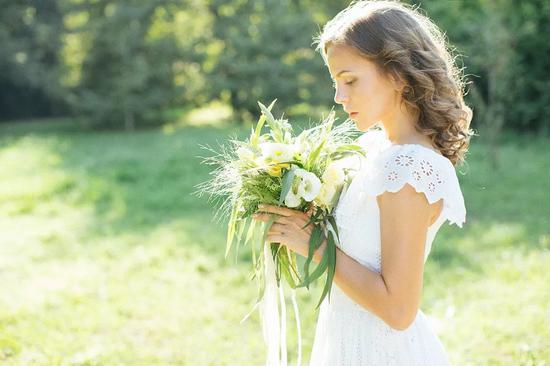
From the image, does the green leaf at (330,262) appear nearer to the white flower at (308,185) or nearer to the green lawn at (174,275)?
the white flower at (308,185)

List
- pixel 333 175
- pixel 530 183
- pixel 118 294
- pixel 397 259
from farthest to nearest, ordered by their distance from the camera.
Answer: pixel 530 183
pixel 118 294
pixel 333 175
pixel 397 259

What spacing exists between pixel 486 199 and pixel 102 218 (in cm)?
487

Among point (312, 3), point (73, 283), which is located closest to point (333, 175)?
point (73, 283)

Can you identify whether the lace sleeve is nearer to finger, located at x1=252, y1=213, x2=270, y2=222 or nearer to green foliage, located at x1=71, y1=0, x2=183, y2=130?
finger, located at x1=252, y1=213, x2=270, y2=222

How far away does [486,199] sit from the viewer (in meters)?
8.77

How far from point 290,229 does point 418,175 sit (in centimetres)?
46

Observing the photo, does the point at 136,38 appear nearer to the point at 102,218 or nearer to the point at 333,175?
the point at 102,218

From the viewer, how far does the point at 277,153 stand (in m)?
2.23

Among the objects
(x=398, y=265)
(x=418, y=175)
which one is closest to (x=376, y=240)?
(x=398, y=265)

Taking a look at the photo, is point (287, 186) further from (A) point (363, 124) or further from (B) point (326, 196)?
(A) point (363, 124)

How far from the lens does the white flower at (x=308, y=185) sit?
2.14 m

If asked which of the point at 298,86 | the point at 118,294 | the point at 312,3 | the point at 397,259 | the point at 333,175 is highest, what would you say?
the point at 312,3

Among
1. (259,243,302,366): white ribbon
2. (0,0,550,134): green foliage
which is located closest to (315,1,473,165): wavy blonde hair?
(259,243,302,366): white ribbon

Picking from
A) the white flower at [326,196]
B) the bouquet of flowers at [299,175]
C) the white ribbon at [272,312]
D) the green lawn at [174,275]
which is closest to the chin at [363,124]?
the bouquet of flowers at [299,175]
